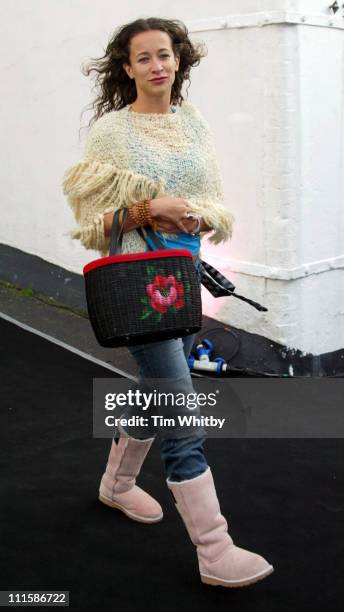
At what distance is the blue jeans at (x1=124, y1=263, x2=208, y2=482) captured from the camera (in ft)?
8.52

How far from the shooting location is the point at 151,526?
311 cm

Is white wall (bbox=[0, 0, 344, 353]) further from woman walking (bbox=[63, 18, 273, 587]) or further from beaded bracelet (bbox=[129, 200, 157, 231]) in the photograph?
beaded bracelet (bbox=[129, 200, 157, 231])

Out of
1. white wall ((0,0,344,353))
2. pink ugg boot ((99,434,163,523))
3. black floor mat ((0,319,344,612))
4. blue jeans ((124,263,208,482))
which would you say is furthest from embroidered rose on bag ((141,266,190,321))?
white wall ((0,0,344,353))

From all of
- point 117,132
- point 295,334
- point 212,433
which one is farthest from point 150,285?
point 295,334

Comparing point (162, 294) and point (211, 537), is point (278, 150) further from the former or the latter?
point (211, 537)

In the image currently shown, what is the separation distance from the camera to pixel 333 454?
12.4 ft

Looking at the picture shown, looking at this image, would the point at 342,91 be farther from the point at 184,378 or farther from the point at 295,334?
the point at 184,378

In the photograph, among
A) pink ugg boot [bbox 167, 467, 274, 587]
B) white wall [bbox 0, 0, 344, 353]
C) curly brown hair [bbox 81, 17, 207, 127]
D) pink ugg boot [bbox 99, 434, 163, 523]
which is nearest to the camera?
pink ugg boot [bbox 167, 467, 274, 587]

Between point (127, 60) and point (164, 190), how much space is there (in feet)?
1.72

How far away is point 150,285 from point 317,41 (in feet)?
8.72

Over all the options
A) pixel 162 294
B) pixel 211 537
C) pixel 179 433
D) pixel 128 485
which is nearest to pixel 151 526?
pixel 128 485

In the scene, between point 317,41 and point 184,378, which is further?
point 317,41

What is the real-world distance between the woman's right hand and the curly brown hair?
58cm

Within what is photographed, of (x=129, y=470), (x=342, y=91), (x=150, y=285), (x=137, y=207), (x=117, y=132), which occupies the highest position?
(x=342, y=91)
